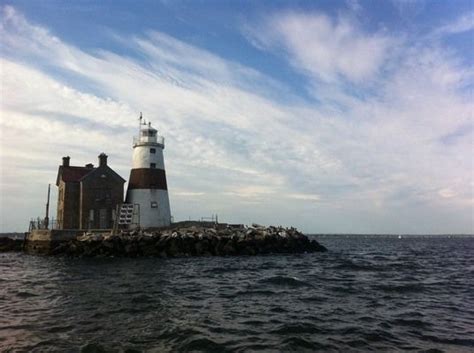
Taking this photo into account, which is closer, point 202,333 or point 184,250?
point 202,333

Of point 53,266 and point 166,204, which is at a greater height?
point 166,204

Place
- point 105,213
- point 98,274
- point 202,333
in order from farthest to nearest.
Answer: point 105,213
point 98,274
point 202,333

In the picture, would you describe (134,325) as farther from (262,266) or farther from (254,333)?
(262,266)

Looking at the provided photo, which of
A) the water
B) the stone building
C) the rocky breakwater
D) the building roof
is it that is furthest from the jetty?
the water

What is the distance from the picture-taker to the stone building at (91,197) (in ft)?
124

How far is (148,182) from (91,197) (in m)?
4.75

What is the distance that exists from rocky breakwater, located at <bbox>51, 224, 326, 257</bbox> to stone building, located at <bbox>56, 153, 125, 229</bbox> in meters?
3.65

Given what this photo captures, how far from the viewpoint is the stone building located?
37938 millimetres

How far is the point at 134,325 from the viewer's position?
10.8 m

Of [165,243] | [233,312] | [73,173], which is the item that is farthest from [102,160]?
[233,312]

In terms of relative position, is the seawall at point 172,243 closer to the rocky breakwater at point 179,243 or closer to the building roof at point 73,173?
the rocky breakwater at point 179,243

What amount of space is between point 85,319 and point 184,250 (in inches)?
883

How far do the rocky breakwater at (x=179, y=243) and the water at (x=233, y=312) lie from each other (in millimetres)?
11410

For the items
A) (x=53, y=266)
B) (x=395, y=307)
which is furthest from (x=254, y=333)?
(x=53, y=266)
